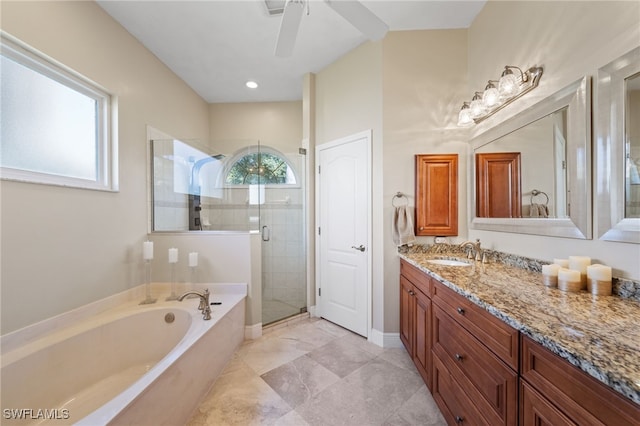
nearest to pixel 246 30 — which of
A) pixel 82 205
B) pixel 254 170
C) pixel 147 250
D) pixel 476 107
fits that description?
pixel 254 170

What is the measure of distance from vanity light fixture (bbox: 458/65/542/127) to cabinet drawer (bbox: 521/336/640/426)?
159 cm

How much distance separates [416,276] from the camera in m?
1.86

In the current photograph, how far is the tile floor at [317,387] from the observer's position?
4.94 feet

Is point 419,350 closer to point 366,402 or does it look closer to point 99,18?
point 366,402

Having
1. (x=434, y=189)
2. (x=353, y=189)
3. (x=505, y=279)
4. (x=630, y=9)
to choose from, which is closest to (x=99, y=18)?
(x=353, y=189)

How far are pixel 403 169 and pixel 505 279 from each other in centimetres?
125

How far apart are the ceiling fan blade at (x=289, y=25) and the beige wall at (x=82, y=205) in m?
1.56

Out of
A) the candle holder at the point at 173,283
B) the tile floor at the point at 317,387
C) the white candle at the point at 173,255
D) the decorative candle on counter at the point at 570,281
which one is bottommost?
the tile floor at the point at 317,387

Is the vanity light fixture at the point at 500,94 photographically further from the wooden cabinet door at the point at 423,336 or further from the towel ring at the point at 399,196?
the wooden cabinet door at the point at 423,336

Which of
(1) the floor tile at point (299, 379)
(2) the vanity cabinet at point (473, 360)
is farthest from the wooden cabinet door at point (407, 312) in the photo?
(1) the floor tile at point (299, 379)

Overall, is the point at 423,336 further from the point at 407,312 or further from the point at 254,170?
the point at 254,170

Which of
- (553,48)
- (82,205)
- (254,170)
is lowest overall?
(82,205)

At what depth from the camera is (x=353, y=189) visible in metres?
2.59

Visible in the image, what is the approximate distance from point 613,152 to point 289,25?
1.71 meters
